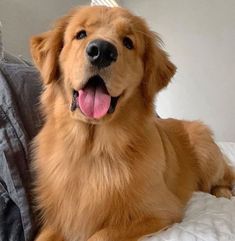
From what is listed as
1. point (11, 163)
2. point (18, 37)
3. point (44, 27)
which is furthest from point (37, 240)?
point (44, 27)

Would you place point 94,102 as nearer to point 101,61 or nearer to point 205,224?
point 101,61

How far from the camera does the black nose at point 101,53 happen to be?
1082mm

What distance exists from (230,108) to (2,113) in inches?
91.4

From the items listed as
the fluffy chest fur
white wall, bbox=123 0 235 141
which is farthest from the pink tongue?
white wall, bbox=123 0 235 141

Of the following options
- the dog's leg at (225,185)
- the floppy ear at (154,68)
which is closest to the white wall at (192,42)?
the dog's leg at (225,185)

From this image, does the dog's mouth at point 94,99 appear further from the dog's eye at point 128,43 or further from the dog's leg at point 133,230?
the dog's leg at point 133,230

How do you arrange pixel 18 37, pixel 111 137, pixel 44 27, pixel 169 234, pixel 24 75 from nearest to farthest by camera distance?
pixel 169 234 < pixel 111 137 < pixel 24 75 < pixel 18 37 < pixel 44 27

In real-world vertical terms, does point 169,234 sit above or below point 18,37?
below

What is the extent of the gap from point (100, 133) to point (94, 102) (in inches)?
6.2

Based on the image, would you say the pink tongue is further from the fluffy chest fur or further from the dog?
the fluffy chest fur

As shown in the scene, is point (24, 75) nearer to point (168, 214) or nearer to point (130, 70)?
point (130, 70)

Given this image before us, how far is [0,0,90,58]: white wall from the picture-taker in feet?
10.1

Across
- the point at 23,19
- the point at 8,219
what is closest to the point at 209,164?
the point at 8,219

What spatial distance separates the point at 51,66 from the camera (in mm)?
1288
